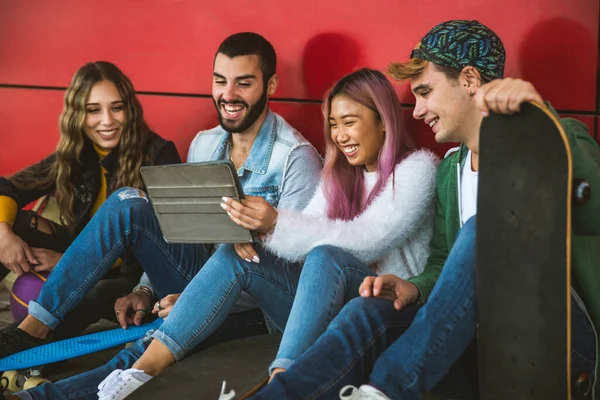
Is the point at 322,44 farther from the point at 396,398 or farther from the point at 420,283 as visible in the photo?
the point at 396,398

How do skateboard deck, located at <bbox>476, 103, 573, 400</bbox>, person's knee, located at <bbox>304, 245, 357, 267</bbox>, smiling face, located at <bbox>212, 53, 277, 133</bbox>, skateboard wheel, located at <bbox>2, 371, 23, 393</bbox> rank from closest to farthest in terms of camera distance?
skateboard deck, located at <bbox>476, 103, 573, 400</bbox>, person's knee, located at <bbox>304, 245, 357, 267</bbox>, skateboard wheel, located at <bbox>2, 371, 23, 393</bbox>, smiling face, located at <bbox>212, 53, 277, 133</bbox>

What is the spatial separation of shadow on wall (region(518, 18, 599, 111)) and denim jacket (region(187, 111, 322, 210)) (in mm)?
781

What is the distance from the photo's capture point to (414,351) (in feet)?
5.30

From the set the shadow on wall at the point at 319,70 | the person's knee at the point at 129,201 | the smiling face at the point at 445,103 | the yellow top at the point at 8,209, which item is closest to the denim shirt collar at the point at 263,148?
the shadow on wall at the point at 319,70

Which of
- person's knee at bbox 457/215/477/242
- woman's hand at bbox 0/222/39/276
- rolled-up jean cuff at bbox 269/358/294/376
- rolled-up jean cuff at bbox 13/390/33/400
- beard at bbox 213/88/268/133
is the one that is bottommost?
rolled-up jean cuff at bbox 13/390/33/400

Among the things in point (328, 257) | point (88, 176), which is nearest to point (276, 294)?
point (328, 257)

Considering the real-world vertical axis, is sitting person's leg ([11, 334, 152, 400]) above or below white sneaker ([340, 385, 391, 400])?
below

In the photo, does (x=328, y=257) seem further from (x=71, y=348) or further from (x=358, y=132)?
(x=71, y=348)

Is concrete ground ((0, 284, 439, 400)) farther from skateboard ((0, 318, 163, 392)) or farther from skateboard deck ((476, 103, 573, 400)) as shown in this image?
skateboard deck ((476, 103, 573, 400))

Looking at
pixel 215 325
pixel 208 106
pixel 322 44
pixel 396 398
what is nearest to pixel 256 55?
pixel 322 44

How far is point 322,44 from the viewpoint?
9.52 feet

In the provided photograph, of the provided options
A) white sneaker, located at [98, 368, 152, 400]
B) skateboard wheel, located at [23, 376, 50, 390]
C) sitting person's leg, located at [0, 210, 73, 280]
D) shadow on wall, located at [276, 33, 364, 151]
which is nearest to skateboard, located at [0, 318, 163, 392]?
skateboard wheel, located at [23, 376, 50, 390]

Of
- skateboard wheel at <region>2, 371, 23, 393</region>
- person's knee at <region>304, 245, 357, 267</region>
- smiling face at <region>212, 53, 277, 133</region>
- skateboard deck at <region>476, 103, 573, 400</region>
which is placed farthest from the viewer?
smiling face at <region>212, 53, 277, 133</region>

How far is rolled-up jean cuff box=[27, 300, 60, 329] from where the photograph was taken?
2.39 m
